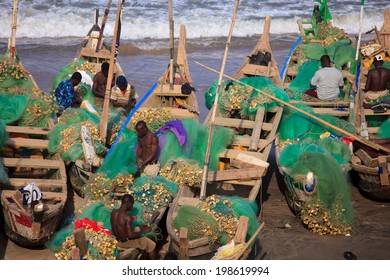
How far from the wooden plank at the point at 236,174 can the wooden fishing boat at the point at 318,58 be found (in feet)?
9.40

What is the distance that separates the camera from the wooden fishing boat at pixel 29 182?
33.1 ft

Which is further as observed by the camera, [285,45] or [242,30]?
[242,30]

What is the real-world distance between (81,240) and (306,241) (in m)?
3.73

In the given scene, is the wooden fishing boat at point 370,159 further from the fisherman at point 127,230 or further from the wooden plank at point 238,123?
the fisherman at point 127,230

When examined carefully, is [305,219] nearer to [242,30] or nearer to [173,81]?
[173,81]

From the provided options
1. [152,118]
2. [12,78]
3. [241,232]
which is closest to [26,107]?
[12,78]

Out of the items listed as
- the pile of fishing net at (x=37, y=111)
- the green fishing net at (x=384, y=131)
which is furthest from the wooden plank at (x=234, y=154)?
the pile of fishing net at (x=37, y=111)

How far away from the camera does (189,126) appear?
12008mm

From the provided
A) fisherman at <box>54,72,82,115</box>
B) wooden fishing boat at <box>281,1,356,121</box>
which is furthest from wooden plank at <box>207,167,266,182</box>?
fisherman at <box>54,72,82,115</box>

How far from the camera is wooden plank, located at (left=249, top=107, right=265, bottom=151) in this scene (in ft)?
39.9

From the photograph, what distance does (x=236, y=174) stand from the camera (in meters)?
11.0

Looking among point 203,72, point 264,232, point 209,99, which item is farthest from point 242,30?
point 264,232

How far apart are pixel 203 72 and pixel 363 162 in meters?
7.88

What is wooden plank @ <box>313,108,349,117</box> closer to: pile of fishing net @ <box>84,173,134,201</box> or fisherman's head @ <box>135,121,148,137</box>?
fisherman's head @ <box>135,121,148,137</box>
